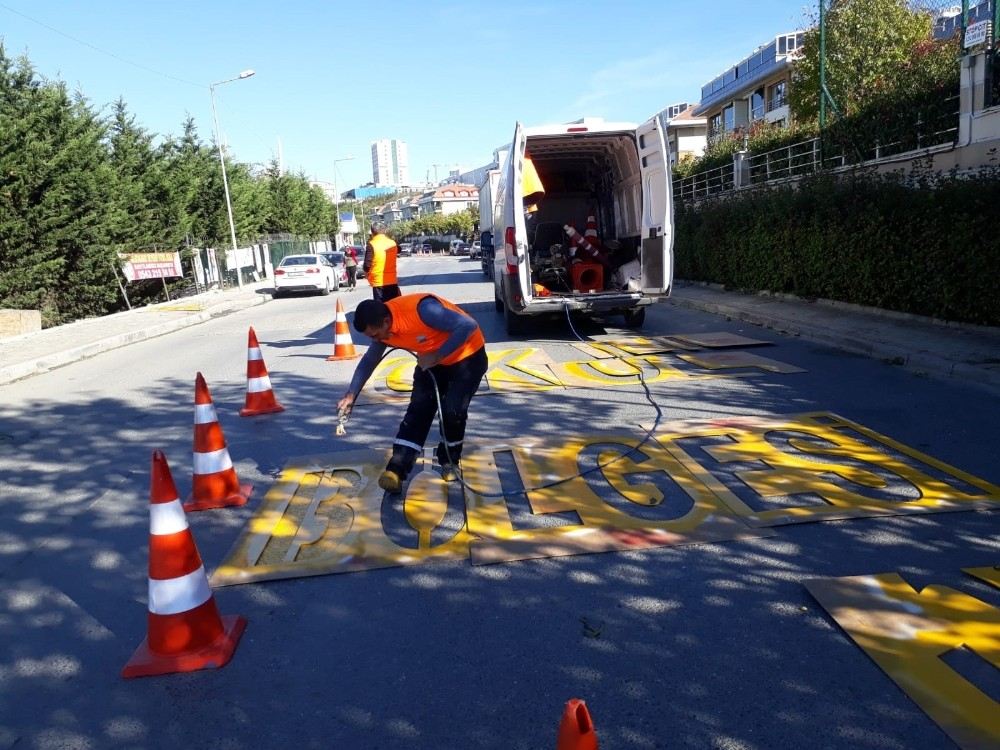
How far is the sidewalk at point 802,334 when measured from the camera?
8.16 metres

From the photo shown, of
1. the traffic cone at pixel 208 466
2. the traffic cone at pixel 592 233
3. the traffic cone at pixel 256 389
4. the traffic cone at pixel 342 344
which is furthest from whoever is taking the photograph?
the traffic cone at pixel 592 233

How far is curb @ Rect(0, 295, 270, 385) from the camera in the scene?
11734mm

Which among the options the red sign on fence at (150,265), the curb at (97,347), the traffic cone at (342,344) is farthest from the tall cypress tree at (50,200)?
the traffic cone at (342,344)

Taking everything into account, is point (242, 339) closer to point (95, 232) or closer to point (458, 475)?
point (95, 232)

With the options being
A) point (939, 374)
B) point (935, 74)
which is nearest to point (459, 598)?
point (939, 374)

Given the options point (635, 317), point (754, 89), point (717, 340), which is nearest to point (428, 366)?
point (717, 340)

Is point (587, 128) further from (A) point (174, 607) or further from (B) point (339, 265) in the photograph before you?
(B) point (339, 265)

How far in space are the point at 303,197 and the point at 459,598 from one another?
54.1 m

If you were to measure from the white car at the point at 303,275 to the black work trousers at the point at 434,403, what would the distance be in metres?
23.0

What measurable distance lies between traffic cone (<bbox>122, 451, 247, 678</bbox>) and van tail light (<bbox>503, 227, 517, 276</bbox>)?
7573 millimetres

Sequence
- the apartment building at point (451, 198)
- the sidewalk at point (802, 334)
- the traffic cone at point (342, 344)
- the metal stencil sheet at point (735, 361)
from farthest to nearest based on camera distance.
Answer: the apartment building at point (451, 198) → the traffic cone at point (342, 344) → the metal stencil sheet at point (735, 361) → the sidewalk at point (802, 334)

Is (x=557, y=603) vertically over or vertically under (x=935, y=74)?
under

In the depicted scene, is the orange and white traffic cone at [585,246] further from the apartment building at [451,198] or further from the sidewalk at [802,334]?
the apartment building at [451,198]

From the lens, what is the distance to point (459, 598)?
12.5ft
